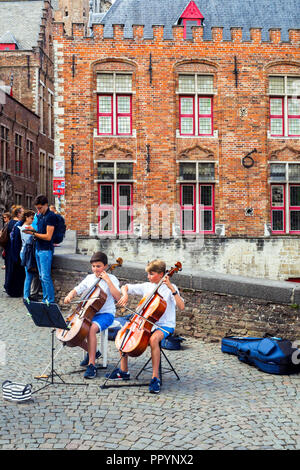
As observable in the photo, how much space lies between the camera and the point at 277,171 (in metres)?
18.5

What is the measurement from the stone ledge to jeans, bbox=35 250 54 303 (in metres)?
1.04

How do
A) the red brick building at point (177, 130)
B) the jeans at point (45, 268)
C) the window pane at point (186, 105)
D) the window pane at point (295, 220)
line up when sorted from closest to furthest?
the jeans at point (45, 268) → the red brick building at point (177, 130) → the window pane at point (186, 105) → the window pane at point (295, 220)

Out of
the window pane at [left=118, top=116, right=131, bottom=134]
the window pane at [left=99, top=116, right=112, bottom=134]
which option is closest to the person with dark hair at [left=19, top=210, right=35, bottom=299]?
the window pane at [left=99, top=116, right=112, bottom=134]

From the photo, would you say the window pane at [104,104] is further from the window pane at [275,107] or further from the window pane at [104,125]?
the window pane at [275,107]

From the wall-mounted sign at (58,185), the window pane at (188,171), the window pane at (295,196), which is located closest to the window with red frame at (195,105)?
the window pane at (188,171)

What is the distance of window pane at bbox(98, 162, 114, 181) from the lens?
18047 mm

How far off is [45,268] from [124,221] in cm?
1024

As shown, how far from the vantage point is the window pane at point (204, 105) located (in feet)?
60.3

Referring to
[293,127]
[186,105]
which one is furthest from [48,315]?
[293,127]

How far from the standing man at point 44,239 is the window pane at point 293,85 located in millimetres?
13291

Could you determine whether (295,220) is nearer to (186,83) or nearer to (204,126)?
(204,126)

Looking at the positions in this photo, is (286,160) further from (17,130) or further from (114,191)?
(17,130)
